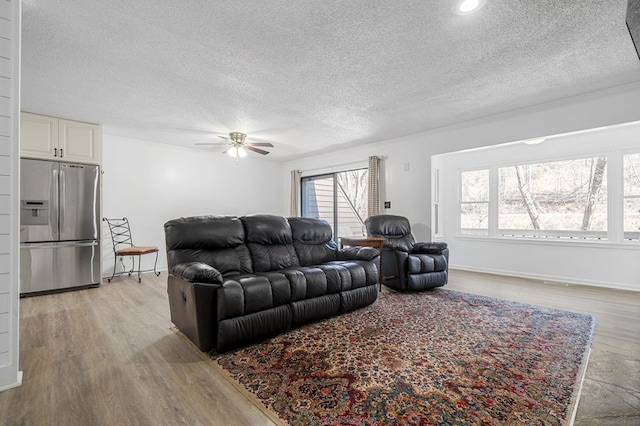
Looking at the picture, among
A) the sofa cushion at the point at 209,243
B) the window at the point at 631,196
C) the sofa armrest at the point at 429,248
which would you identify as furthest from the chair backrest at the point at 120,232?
the window at the point at 631,196

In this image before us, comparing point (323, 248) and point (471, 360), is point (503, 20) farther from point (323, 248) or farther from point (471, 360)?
point (323, 248)

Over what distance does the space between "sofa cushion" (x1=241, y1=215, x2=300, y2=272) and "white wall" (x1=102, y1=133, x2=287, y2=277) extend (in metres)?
3.16

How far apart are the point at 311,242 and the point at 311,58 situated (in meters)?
2.01

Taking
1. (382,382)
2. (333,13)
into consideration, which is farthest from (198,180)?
(382,382)

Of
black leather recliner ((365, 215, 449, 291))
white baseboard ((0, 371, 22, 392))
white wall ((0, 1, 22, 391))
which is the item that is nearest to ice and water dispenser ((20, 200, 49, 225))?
white wall ((0, 1, 22, 391))

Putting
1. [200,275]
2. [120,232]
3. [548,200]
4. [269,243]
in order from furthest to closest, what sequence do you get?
[120,232] < [548,200] < [269,243] < [200,275]

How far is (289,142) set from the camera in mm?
5723

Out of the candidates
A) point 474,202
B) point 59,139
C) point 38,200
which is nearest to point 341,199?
point 474,202

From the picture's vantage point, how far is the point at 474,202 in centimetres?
554

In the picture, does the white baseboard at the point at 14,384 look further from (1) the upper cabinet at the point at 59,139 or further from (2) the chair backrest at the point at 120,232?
(2) the chair backrest at the point at 120,232

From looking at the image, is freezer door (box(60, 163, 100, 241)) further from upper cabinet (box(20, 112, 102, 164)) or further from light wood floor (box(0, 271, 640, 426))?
light wood floor (box(0, 271, 640, 426))

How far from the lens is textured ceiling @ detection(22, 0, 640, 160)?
82.8 inches

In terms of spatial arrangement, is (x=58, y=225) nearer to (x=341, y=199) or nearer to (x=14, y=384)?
(x=14, y=384)

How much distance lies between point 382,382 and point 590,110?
13.2 feet
